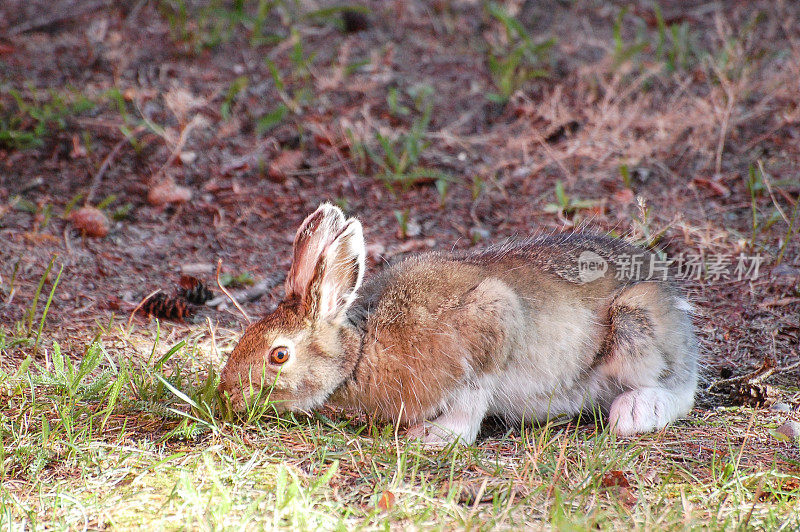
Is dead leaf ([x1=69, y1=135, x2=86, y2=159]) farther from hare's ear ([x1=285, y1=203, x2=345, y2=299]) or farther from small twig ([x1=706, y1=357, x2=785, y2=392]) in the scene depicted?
small twig ([x1=706, y1=357, x2=785, y2=392])

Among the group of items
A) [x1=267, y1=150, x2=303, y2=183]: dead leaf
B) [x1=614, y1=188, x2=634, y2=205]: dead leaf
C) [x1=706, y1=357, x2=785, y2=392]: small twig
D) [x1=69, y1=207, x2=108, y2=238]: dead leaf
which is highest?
[x1=267, y1=150, x2=303, y2=183]: dead leaf

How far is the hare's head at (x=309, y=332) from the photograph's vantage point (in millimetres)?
3420

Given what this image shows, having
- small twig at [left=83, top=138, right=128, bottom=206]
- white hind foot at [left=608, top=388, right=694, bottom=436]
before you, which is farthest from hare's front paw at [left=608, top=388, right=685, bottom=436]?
small twig at [left=83, top=138, right=128, bottom=206]

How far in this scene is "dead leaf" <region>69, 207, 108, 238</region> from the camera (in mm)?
5293

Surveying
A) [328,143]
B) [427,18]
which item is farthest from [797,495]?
[427,18]

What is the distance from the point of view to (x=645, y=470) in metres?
3.14

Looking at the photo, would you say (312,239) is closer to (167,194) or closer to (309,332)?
(309,332)

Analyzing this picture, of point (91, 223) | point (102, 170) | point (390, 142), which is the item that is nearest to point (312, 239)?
point (91, 223)

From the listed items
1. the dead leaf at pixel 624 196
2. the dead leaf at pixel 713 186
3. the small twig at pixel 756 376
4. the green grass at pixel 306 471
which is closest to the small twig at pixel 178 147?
the green grass at pixel 306 471

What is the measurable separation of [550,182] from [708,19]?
3.07 m

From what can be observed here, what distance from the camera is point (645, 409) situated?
360 cm

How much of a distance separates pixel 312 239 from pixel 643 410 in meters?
1.59

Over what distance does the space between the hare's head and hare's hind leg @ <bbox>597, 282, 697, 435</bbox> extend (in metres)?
1.18

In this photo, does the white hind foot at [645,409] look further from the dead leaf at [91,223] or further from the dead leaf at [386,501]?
the dead leaf at [91,223]
